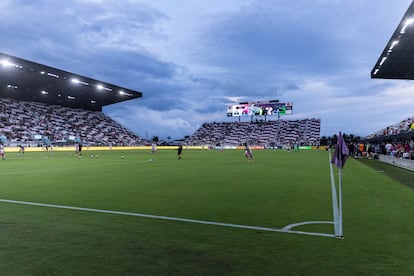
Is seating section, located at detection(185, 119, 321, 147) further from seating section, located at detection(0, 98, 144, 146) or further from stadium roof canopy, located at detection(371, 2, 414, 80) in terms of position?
stadium roof canopy, located at detection(371, 2, 414, 80)

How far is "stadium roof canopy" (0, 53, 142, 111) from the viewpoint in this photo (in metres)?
Answer: 49.0

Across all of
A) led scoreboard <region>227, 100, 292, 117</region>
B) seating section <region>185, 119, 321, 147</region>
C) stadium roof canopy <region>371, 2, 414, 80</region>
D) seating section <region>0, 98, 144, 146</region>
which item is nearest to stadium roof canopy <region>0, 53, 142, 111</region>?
seating section <region>0, 98, 144, 146</region>

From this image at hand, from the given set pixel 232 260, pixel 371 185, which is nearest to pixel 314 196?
pixel 371 185

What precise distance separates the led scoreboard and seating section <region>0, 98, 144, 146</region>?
28.9 meters

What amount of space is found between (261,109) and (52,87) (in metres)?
52.4

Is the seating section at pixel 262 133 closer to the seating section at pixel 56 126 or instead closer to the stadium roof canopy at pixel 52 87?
the seating section at pixel 56 126

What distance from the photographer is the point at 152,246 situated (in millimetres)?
5172

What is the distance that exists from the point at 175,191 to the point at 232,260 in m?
6.65

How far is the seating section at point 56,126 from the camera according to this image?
61.2 metres

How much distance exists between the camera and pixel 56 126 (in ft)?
233

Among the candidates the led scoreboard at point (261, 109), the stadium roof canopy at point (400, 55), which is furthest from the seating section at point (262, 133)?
the stadium roof canopy at point (400, 55)

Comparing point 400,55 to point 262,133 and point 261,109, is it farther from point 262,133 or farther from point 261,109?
point 262,133

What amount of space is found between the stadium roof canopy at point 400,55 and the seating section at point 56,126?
53.5 meters

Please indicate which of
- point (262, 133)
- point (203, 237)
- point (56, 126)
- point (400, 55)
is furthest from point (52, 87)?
point (203, 237)
